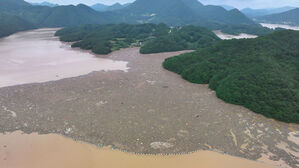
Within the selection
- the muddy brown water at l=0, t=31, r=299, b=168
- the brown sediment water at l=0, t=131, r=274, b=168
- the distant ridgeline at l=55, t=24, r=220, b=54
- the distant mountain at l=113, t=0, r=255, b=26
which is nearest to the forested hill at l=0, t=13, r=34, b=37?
the distant ridgeline at l=55, t=24, r=220, b=54

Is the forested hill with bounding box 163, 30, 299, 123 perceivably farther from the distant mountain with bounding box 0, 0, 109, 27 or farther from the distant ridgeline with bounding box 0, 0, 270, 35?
the distant mountain with bounding box 0, 0, 109, 27

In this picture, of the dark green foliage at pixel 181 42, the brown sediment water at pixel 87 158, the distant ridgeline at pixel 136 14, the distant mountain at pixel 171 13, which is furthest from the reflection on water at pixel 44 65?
the distant mountain at pixel 171 13

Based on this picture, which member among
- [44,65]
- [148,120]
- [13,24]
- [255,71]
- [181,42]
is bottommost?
[148,120]

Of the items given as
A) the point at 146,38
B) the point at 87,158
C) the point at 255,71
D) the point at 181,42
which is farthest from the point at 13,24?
the point at 255,71

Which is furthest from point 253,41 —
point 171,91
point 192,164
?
point 192,164

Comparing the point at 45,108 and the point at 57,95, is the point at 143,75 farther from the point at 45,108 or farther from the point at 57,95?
the point at 45,108

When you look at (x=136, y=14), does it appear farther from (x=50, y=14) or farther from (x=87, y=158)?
(x=87, y=158)

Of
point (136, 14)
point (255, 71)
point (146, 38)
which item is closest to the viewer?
point (255, 71)
